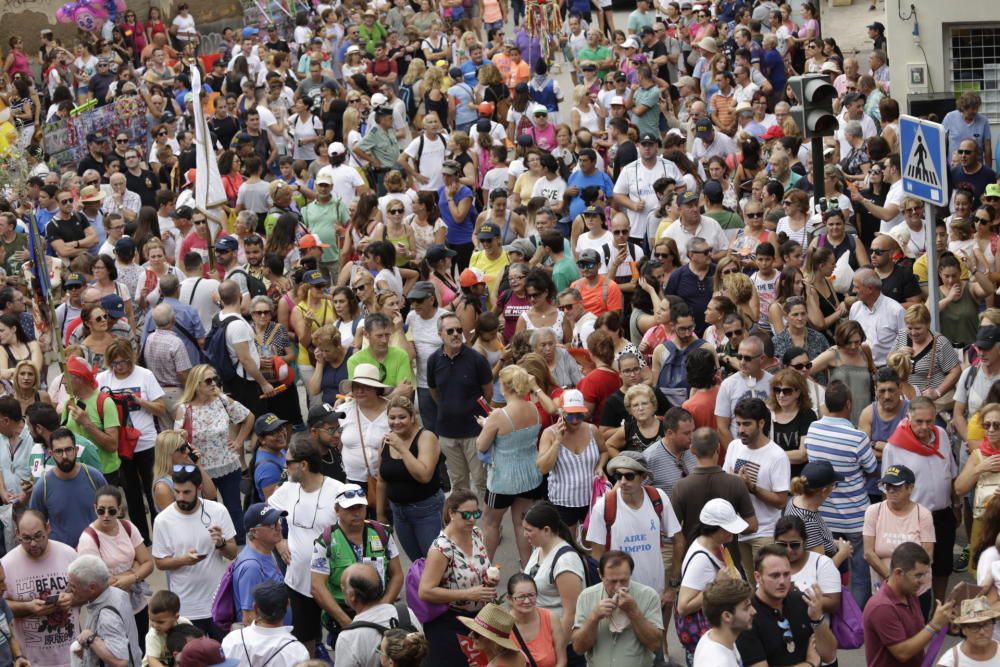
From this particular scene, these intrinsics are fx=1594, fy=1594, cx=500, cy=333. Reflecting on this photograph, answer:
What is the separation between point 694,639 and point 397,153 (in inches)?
454

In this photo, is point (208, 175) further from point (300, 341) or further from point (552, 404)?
point (552, 404)

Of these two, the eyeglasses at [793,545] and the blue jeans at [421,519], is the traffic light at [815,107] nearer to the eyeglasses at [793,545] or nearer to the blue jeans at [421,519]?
the blue jeans at [421,519]

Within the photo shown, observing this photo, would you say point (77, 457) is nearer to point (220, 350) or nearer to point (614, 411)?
point (220, 350)

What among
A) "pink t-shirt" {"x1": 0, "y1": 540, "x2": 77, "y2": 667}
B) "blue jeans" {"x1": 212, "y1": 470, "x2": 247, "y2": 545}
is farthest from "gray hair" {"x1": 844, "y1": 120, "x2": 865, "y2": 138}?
"pink t-shirt" {"x1": 0, "y1": 540, "x2": 77, "y2": 667}

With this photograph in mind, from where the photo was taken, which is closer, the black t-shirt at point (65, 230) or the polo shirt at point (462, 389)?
the polo shirt at point (462, 389)

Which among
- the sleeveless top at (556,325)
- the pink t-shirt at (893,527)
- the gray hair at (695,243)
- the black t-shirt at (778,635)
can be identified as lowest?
the pink t-shirt at (893,527)

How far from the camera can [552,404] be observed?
10680 millimetres

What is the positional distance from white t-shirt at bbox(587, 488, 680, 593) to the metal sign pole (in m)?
3.44

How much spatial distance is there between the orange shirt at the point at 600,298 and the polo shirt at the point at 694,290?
0.51 m

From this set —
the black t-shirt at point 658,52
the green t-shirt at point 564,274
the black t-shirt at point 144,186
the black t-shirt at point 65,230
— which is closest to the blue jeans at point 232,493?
the green t-shirt at point 564,274

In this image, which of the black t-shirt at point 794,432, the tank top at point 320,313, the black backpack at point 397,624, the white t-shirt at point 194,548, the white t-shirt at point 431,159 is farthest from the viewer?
the white t-shirt at point 431,159

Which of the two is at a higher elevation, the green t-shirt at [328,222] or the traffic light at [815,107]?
the traffic light at [815,107]

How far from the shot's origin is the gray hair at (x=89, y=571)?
28.5 feet

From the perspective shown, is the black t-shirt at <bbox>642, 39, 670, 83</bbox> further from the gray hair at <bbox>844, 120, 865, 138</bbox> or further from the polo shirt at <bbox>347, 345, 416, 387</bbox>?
the polo shirt at <bbox>347, 345, 416, 387</bbox>
